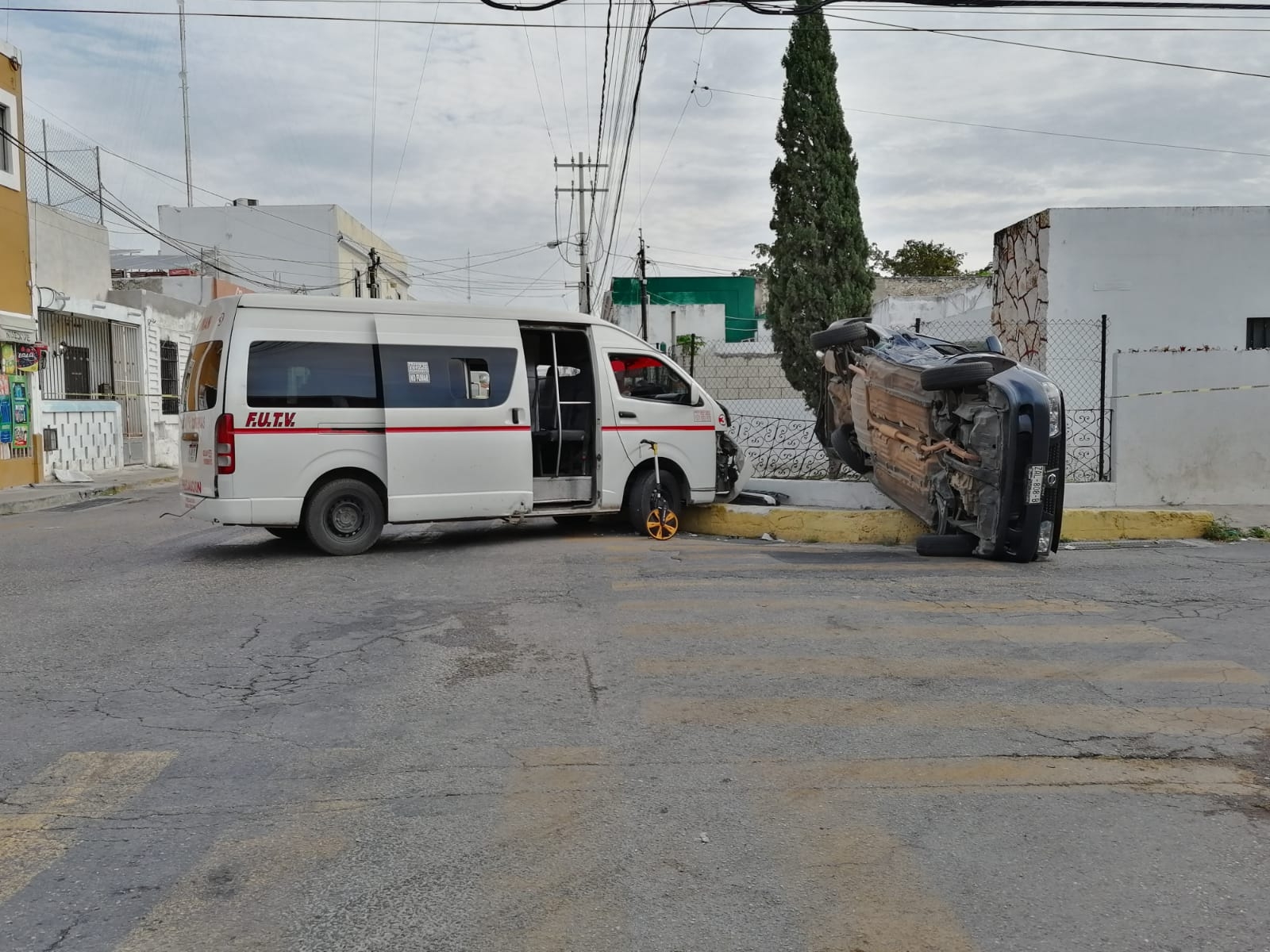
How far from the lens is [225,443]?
30.1ft

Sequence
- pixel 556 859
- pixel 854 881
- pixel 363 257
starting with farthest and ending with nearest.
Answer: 1. pixel 363 257
2. pixel 556 859
3. pixel 854 881

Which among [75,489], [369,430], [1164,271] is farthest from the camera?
[75,489]

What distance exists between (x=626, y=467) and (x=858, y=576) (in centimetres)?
327

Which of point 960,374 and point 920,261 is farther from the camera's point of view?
point 920,261

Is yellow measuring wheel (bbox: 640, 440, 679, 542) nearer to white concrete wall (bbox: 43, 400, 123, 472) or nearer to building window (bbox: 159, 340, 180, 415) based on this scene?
white concrete wall (bbox: 43, 400, 123, 472)

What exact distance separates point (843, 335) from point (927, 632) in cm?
489

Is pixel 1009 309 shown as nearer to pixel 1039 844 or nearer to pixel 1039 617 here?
pixel 1039 617

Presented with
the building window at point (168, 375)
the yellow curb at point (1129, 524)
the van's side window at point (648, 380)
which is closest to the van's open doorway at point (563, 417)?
the van's side window at point (648, 380)

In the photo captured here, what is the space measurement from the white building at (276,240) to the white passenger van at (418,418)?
41446 mm

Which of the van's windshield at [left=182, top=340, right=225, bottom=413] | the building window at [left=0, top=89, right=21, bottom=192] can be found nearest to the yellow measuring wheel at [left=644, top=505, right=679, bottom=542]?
the van's windshield at [left=182, top=340, right=225, bottom=413]

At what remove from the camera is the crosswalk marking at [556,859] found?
9.92 ft

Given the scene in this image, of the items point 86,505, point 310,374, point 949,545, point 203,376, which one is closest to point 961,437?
point 949,545

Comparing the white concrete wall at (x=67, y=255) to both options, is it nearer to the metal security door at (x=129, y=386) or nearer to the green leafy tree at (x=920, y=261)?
the metal security door at (x=129, y=386)

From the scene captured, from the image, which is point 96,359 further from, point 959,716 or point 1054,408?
point 959,716
